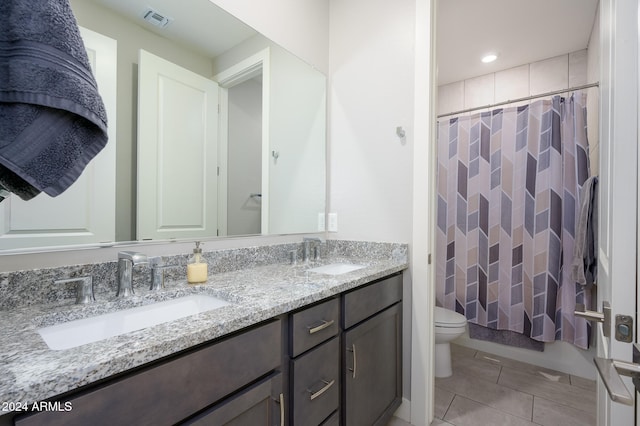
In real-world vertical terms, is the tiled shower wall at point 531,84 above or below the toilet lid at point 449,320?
above

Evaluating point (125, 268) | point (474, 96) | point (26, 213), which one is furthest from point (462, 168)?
point (26, 213)

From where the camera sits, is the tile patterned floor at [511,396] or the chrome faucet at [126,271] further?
the tile patterned floor at [511,396]

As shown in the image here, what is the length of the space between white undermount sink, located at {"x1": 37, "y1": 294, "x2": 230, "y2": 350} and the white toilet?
63.0 inches

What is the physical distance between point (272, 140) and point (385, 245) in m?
0.88

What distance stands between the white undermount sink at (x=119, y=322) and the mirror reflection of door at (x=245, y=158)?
1.44 ft

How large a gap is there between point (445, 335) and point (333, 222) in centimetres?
108

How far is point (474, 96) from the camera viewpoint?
273 centimetres

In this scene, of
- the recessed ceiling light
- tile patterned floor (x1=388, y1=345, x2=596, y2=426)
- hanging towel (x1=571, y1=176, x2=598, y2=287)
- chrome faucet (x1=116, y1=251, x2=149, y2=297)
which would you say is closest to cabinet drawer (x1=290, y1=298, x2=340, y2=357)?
chrome faucet (x1=116, y1=251, x2=149, y2=297)

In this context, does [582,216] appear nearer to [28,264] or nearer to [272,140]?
[272,140]

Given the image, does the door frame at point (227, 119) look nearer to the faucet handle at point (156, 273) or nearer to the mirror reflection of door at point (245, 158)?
the mirror reflection of door at point (245, 158)

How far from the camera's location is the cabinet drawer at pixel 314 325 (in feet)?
2.97

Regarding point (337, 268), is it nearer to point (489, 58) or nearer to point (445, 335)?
point (445, 335)

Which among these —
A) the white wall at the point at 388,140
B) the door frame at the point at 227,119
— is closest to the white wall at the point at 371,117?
the white wall at the point at 388,140

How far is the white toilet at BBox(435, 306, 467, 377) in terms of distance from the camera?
1.95m
